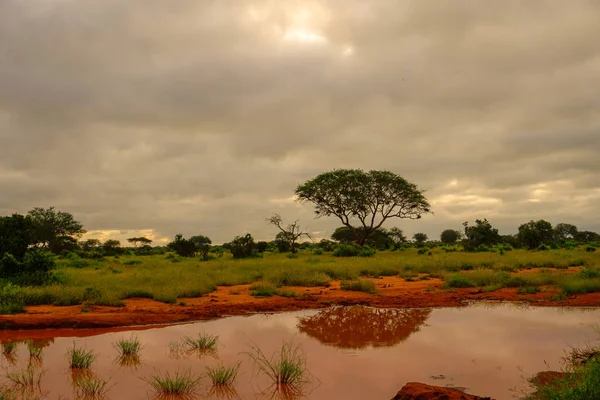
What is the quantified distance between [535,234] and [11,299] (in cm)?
4482

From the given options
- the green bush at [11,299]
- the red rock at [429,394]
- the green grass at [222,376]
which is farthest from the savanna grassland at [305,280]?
the red rock at [429,394]

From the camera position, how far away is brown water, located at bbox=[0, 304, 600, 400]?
24.2ft

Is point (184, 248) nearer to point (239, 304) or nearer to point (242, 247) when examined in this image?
point (242, 247)

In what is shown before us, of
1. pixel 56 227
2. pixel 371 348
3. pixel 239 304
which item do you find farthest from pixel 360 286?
pixel 56 227

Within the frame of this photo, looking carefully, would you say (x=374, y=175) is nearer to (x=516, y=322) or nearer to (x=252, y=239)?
(x=252, y=239)

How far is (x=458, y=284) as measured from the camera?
19.2 meters

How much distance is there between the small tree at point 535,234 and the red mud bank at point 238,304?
31203mm

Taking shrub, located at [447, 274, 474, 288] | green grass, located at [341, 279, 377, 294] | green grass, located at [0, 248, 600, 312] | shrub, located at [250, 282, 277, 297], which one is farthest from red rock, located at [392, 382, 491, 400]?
shrub, located at [447, 274, 474, 288]

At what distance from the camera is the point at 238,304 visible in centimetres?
A: 1502

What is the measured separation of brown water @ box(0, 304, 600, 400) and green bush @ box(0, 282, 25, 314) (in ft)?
9.02

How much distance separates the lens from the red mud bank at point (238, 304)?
12.1 metres

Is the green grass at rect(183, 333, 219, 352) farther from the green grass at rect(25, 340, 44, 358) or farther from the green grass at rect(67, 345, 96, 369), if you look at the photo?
the green grass at rect(25, 340, 44, 358)

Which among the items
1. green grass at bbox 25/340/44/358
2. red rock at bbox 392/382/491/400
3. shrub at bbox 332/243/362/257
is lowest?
green grass at bbox 25/340/44/358

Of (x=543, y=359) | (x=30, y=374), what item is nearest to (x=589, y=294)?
(x=543, y=359)
